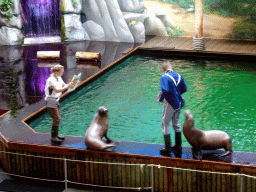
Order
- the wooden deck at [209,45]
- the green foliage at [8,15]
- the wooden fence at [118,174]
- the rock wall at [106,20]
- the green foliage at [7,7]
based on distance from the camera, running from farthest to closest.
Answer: the rock wall at [106,20]
the green foliage at [8,15]
the green foliage at [7,7]
the wooden deck at [209,45]
the wooden fence at [118,174]

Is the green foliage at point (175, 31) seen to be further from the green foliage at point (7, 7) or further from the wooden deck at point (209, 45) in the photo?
the green foliage at point (7, 7)

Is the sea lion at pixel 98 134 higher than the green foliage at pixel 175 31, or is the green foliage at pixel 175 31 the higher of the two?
the green foliage at pixel 175 31

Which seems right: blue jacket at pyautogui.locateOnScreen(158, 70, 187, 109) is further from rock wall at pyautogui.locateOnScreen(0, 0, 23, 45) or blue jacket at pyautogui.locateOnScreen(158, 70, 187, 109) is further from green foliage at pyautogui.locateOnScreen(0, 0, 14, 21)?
rock wall at pyautogui.locateOnScreen(0, 0, 23, 45)

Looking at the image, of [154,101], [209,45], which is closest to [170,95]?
[154,101]

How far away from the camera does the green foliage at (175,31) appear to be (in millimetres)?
20094

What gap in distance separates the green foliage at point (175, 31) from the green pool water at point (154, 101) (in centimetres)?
304

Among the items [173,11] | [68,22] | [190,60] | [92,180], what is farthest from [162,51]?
[92,180]

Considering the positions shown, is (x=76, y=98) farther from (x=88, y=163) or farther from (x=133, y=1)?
(x=133, y=1)

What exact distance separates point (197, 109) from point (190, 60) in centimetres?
533

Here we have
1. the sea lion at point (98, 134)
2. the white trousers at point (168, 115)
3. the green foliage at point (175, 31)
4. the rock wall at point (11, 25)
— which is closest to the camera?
the white trousers at point (168, 115)

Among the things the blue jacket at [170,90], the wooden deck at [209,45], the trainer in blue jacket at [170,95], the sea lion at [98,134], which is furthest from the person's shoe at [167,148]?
the wooden deck at [209,45]

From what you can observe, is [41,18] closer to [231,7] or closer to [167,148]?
[231,7]

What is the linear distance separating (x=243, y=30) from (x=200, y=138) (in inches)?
479

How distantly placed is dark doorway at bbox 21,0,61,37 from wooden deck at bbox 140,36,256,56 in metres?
3.87
